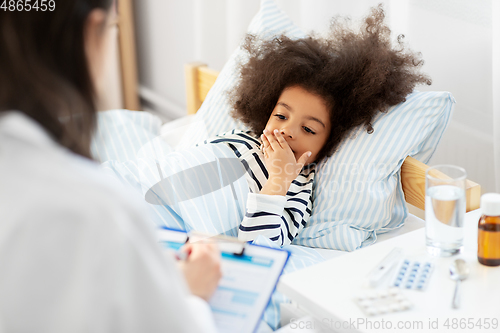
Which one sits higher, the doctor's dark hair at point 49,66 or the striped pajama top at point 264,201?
the doctor's dark hair at point 49,66

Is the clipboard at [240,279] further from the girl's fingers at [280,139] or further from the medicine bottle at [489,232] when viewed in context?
the girl's fingers at [280,139]

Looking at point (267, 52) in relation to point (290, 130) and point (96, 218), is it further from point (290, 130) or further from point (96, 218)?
point (96, 218)

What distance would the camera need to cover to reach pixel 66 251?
1.13 feet

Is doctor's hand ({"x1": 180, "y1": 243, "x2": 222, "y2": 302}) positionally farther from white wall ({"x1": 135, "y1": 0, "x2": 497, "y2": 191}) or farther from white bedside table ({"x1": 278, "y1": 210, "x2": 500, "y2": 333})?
white wall ({"x1": 135, "y1": 0, "x2": 497, "y2": 191})

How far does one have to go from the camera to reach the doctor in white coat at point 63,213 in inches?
13.6

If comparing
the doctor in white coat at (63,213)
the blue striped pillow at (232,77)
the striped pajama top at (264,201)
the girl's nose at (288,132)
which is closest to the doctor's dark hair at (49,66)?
the doctor in white coat at (63,213)

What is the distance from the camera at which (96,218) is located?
1.14 feet

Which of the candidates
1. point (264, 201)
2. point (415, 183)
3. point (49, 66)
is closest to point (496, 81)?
point (415, 183)

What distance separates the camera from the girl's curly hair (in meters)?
1.22

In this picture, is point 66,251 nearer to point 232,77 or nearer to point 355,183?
point 355,183

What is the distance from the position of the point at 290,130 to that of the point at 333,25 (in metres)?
0.35

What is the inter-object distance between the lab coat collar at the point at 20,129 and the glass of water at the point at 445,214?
0.63 meters

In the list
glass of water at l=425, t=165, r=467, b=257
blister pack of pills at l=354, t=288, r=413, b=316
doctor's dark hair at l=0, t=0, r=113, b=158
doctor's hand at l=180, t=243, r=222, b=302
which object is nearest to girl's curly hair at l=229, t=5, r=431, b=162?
glass of water at l=425, t=165, r=467, b=257

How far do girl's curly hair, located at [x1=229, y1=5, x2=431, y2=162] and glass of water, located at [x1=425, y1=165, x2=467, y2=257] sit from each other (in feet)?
1.31
